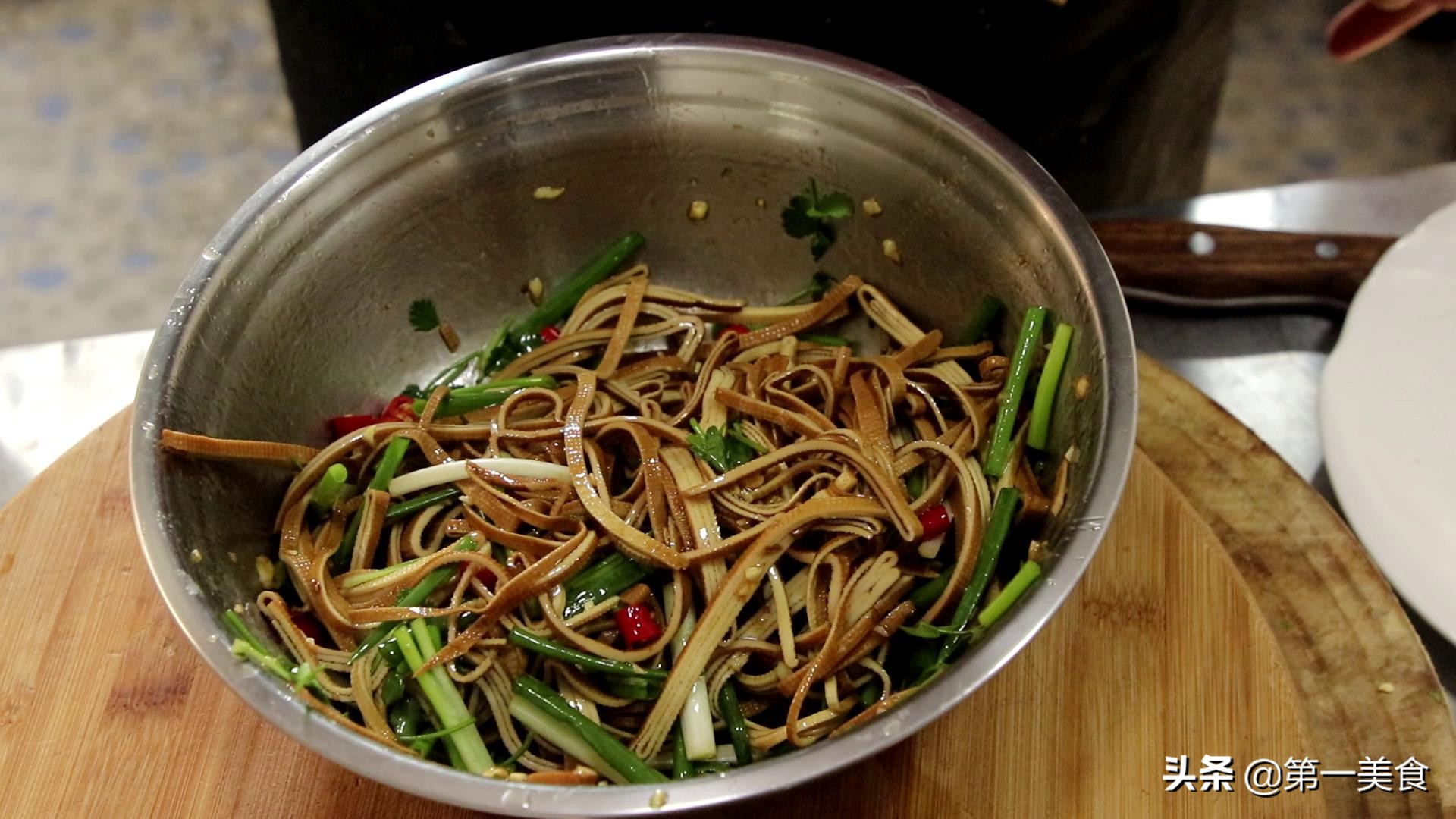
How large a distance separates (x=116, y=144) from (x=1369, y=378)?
4.42m

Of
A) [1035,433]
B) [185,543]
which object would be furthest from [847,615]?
[185,543]

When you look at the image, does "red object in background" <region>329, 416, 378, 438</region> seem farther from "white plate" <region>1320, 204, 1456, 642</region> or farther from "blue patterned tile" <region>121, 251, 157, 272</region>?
"blue patterned tile" <region>121, 251, 157, 272</region>

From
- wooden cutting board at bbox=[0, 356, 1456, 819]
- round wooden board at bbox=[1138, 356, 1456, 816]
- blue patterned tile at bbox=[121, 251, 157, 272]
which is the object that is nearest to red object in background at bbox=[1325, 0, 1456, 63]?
round wooden board at bbox=[1138, 356, 1456, 816]

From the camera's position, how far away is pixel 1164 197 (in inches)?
120

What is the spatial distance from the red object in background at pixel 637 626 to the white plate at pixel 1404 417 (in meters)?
1.27

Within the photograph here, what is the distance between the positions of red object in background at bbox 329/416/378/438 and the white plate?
1781 mm

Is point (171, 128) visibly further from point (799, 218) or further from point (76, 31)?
point (799, 218)

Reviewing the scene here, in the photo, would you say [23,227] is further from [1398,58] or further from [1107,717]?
[1398,58]

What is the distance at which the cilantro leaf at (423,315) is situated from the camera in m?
2.12

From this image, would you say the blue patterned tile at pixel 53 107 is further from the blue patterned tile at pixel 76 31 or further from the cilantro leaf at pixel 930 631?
the cilantro leaf at pixel 930 631

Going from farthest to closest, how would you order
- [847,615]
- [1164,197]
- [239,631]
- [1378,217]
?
[1164,197]
[1378,217]
[847,615]
[239,631]

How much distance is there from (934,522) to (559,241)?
38.0 inches

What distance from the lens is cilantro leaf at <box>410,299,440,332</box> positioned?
2.12 m

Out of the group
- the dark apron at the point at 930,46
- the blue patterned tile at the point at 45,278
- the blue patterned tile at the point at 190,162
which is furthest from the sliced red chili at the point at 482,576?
the blue patterned tile at the point at 190,162
